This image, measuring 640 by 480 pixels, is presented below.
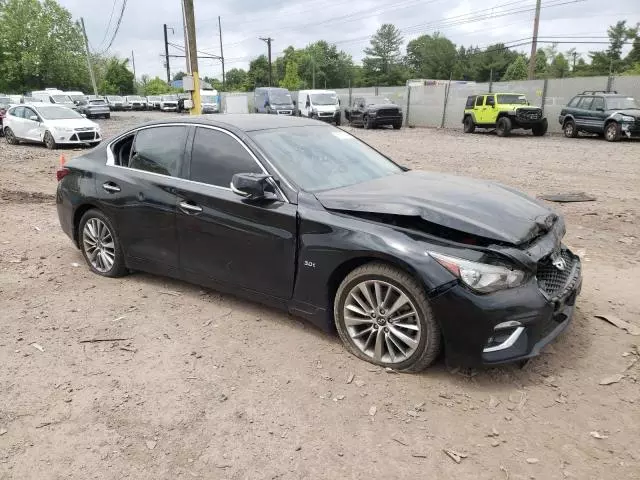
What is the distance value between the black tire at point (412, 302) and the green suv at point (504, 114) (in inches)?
845

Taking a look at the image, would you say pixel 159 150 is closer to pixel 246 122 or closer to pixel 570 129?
pixel 246 122

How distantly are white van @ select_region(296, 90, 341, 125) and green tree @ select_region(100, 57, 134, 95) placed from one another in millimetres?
54325

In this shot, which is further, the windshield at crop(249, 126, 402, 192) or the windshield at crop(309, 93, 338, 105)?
the windshield at crop(309, 93, 338, 105)

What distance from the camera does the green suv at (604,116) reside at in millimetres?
18688

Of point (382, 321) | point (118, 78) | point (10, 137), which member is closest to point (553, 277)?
point (382, 321)

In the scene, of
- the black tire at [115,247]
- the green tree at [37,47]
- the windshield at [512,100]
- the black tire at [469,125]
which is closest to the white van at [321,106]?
the black tire at [469,125]

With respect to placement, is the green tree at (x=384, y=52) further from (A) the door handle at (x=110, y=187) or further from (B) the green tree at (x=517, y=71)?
(A) the door handle at (x=110, y=187)

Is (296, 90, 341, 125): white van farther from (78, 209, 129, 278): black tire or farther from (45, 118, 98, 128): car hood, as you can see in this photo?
(78, 209, 129, 278): black tire

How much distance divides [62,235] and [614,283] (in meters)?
6.35

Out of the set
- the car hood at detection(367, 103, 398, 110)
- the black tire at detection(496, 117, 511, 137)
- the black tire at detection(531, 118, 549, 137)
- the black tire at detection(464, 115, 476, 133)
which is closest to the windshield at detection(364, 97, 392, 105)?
the car hood at detection(367, 103, 398, 110)

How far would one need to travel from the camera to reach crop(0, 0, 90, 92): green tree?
176ft

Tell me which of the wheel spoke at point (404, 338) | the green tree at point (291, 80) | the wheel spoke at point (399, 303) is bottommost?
the wheel spoke at point (404, 338)

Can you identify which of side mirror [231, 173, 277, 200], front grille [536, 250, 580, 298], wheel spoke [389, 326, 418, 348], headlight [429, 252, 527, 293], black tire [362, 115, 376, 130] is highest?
side mirror [231, 173, 277, 200]

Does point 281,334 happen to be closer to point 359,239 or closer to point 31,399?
point 359,239
